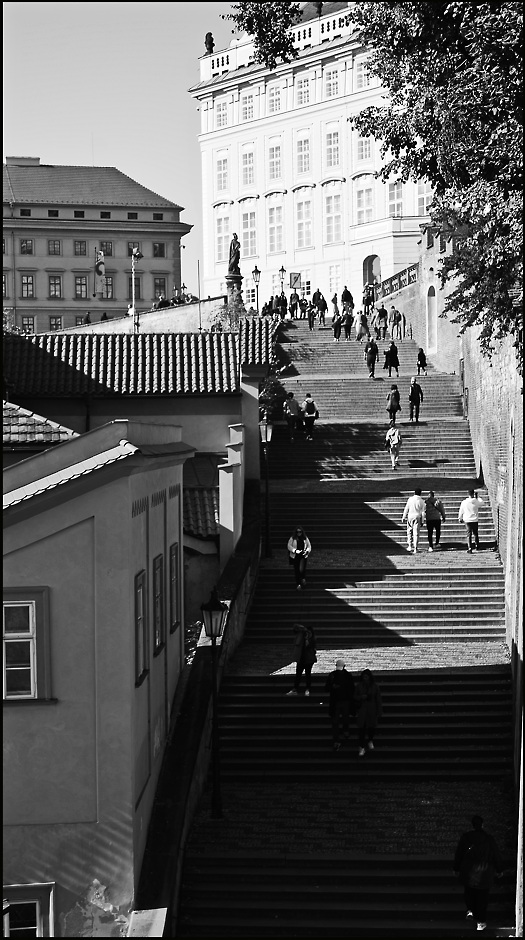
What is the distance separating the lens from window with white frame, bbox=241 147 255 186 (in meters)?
88.9

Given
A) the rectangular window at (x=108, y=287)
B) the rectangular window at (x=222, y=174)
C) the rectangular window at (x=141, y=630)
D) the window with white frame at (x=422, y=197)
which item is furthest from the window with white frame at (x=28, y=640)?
the rectangular window at (x=108, y=287)

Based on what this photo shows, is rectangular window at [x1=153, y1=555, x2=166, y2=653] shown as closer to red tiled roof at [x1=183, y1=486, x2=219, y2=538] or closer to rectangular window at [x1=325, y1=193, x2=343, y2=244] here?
red tiled roof at [x1=183, y1=486, x2=219, y2=538]

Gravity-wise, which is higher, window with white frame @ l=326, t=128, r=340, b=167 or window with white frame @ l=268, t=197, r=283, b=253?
window with white frame @ l=326, t=128, r=340, b=167

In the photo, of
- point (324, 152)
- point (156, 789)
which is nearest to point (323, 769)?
point (156, 789)

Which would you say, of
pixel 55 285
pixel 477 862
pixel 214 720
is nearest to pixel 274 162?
pixel 55 285

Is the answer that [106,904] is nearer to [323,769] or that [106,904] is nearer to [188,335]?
[323,769]

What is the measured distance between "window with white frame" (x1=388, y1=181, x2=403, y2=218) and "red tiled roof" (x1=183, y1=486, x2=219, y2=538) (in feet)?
161

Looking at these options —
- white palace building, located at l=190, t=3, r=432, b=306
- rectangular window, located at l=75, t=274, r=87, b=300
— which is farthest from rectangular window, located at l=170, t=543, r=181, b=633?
rectangular window, located at l=75, t=274, r=87, b=300

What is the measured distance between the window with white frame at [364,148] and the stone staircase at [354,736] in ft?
158

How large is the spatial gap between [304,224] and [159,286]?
66.3 ft

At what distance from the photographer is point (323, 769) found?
20.2 meters

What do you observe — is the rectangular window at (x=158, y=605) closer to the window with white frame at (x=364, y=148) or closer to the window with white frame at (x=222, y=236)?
the window with white frame at (x=364, y=148)

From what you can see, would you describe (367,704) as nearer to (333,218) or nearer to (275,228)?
(333,218)

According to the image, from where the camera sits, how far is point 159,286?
103m
